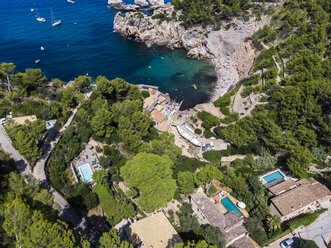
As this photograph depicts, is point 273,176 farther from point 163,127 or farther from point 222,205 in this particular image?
point 163,127

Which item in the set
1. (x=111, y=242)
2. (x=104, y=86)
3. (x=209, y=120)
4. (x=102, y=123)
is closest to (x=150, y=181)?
(x=111, y=242)

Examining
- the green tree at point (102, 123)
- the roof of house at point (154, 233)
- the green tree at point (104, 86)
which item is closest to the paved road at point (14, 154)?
the green tree at point (102, 123)

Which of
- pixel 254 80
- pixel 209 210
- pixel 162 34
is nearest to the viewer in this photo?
pixel 209 210

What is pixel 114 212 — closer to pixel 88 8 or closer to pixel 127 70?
pixel 127 70

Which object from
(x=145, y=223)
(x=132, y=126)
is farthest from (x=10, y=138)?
(x=145, y=223)

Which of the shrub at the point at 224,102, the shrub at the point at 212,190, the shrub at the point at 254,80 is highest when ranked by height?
the shrub at the point at 254,80

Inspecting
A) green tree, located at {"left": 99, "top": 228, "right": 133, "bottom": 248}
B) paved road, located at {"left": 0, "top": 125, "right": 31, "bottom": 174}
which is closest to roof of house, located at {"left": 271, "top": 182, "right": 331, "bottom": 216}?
green tree, located at {"left": 99, "top": 228, "right": 133, "bottom": 248}

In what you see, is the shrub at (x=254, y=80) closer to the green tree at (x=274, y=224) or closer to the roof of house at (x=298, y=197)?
the roof of house at (x=298, y=197)
